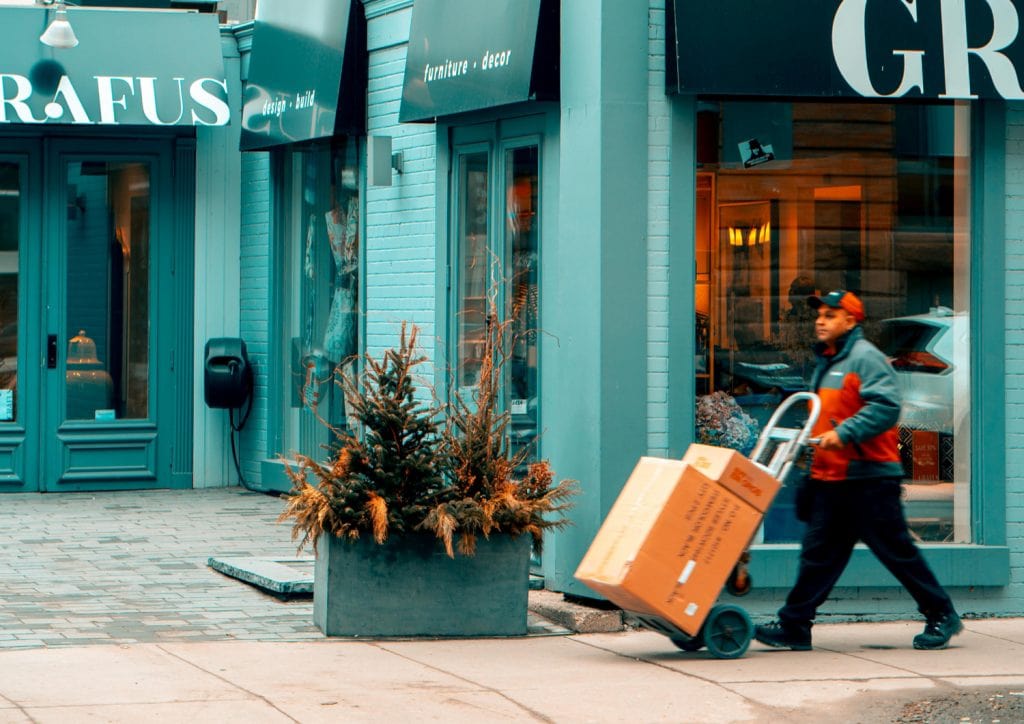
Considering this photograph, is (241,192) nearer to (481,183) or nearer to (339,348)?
(339,348)

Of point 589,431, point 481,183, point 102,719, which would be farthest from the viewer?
point 481,183

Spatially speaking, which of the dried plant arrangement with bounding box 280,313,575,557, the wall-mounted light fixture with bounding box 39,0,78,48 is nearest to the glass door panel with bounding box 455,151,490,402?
the dried plant arrangement with bounding box 280,313,575,557

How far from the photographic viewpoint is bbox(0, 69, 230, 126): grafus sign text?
1337 cm

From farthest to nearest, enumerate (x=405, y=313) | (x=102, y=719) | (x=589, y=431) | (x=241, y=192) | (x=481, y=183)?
1. (x=241, y=192)
2. (x=405, y=313)
3. (x=481, y=183)
4. (x=589, y=431)
5. (x=102, y=719)

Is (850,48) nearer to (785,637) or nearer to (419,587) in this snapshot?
(785,637)

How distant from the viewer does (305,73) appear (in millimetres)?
12766

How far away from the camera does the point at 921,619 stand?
30.1 ft

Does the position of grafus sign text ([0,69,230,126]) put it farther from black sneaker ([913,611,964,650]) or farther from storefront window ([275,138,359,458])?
black sneaker ([913,611,964,650])

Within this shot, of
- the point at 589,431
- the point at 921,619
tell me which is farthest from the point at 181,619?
the point at 921,619

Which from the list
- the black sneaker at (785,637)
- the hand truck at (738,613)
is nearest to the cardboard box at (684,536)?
the hand truck at (738,613)

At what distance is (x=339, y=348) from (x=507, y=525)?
4846mm

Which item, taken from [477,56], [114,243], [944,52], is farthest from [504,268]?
[114,243]

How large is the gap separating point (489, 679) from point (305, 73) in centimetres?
663

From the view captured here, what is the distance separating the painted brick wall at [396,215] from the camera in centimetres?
1112
